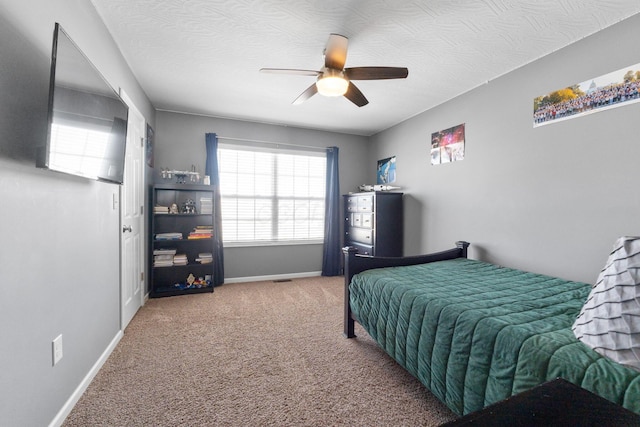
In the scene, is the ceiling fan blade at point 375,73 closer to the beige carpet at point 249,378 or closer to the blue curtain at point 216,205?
the beige carpet at point 249,378

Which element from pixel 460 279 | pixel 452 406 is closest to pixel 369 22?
pixel 460 279

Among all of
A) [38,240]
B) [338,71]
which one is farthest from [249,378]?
[338,71]

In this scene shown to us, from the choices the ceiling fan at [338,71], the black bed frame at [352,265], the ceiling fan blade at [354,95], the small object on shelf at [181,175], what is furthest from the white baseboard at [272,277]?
the ceiling fan at [338,71]

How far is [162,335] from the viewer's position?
250 centimetres

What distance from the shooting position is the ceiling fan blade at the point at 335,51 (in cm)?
202

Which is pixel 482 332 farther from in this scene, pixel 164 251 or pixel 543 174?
pixel 164 251

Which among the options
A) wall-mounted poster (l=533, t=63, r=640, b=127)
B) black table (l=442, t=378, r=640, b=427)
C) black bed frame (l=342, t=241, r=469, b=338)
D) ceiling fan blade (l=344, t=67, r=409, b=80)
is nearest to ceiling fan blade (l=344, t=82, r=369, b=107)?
ceiling fan blade (l=344, t=67, r=409, b=80)

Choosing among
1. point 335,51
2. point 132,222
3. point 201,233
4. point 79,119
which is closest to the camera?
point 79,119

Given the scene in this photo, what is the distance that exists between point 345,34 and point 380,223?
245cm

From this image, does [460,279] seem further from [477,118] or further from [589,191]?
[477,118]

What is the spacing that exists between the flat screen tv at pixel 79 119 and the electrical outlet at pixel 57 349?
88cm

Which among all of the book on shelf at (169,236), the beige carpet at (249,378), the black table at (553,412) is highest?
the book on shelf at (169,236)

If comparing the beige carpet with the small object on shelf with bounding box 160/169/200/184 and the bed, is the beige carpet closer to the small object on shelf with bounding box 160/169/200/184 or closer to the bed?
the bed

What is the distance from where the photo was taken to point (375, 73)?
2.16 meters
